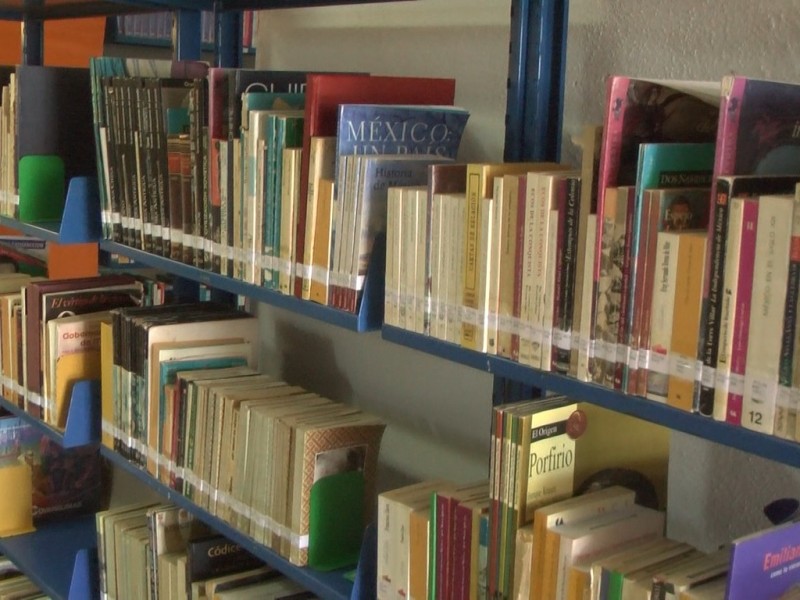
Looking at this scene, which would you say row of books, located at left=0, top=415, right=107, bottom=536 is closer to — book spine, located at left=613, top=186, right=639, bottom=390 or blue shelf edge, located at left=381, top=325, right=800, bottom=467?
blue shelf edge, located at left=381, top=325, right=800, bottom=467

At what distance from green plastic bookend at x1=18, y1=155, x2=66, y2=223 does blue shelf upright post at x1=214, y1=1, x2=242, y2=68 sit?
0.41m

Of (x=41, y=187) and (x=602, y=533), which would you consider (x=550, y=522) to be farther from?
(x=41, y=187)

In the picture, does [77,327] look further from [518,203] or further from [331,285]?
[518,203]

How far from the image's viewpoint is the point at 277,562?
155 centimetres

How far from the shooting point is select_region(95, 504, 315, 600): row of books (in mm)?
1721

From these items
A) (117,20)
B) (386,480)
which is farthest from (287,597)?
(117,20)

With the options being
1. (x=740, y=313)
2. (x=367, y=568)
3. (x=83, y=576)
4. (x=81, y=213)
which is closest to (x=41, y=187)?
(x=81, y=213)

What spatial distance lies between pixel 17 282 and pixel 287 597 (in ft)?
4.05

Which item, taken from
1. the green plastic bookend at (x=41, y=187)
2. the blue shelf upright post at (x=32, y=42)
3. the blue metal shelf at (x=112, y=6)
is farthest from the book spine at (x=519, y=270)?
the blue shelf upright post at (x=32, y=42)

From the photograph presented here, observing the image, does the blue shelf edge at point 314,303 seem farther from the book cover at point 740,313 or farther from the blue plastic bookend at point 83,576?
the blue plastic bookend at point 83,576

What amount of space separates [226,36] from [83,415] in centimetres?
85

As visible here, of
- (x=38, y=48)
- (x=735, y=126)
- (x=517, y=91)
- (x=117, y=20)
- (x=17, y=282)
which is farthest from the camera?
(x=117, y=20)

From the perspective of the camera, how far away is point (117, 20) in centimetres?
314

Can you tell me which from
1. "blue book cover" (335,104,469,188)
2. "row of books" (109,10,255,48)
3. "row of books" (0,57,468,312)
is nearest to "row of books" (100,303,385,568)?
"row of books" (0,57,468,312)
